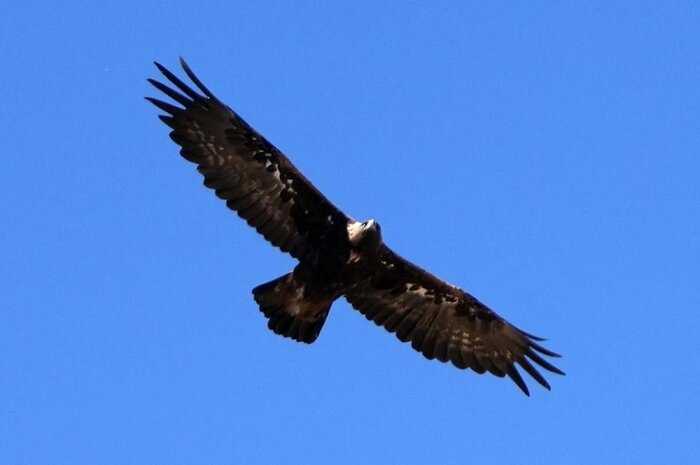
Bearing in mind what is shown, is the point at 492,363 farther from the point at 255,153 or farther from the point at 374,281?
the point at 255,153

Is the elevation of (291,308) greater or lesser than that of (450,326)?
lesser

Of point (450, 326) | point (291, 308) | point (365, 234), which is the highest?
point (450, 326)

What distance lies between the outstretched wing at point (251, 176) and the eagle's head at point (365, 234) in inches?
5.2

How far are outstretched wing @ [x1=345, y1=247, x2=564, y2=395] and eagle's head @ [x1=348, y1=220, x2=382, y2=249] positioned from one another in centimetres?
156

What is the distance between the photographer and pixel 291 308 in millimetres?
19469

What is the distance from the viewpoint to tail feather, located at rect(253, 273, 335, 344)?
19375 mm

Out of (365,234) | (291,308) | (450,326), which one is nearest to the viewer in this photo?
(365,234)

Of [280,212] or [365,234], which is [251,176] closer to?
[280,212]

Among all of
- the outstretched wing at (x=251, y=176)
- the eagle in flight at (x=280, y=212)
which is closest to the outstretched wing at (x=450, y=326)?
the eagle in flight at (x=280, y=212)

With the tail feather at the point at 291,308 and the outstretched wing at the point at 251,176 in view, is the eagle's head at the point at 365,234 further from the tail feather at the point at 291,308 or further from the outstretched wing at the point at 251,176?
the tail feather at the point at 291,308

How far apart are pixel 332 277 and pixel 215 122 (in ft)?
7.18

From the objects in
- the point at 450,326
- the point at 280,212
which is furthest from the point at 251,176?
the point at 450,326

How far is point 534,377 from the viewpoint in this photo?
2106 centimetres

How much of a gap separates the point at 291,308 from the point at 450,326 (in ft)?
8.40
